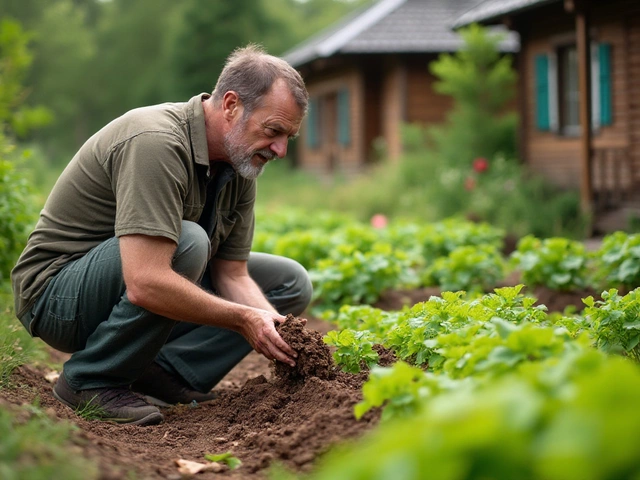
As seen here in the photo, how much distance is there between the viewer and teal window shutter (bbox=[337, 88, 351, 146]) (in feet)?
66.4

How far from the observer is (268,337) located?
10.7 feet

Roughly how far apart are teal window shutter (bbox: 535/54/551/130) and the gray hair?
10190mm

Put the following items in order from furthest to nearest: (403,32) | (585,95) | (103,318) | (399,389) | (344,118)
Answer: (344,118)
(403,32)
(585,95)
(103,318)
(399,389)

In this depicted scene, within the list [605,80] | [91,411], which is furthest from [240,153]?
[605,80]

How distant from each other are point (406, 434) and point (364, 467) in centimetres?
9

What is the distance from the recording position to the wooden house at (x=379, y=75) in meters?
17.3

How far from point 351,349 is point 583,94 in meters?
7.99

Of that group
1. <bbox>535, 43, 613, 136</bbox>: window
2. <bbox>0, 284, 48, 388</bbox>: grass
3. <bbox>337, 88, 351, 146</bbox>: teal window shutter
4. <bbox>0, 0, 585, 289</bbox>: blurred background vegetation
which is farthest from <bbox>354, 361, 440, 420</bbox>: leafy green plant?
<bbox>337, 88, 351, 146</bbox>: teal window shutter

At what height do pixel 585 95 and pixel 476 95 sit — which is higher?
pixel 585 95

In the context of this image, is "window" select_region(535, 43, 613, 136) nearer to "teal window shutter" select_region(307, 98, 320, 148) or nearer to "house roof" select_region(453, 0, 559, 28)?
"house roof" select_region(453, 0, 559, 28)

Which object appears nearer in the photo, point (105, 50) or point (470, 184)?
point (470, 184)

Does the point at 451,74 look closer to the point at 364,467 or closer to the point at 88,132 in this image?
the point at 364,467

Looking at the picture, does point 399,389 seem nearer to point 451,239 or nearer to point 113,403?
point 113,403

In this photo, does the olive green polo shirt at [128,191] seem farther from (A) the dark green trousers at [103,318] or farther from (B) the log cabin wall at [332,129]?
(B) the log cabin wall at [332,129]
